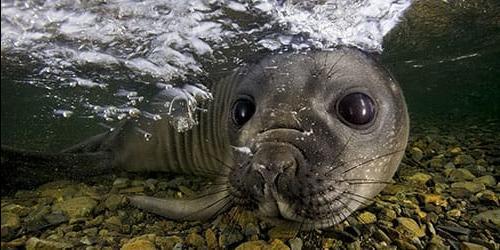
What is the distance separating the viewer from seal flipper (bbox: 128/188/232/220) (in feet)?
11.6

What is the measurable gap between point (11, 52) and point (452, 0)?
518 centimetres

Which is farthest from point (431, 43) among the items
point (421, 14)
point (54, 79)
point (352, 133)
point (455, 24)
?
point (54, 79)

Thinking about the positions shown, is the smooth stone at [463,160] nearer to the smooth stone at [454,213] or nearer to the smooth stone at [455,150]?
the smooth stone at [455,150]

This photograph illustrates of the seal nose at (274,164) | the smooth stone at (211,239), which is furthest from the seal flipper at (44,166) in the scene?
the seal nose at (274,164)

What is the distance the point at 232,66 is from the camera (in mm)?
5305

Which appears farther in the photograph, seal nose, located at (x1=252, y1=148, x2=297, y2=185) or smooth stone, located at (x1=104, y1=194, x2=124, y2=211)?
smooth stone, located at (x1=104, y1=194, x2=124, y2=211)

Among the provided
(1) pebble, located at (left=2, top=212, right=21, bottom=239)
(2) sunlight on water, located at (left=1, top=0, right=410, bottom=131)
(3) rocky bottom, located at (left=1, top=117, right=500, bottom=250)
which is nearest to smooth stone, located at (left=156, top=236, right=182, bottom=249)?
(3) rocky bottom, located at (left=1, top=117, right=500, bottom=250)

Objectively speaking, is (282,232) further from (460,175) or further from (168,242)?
(460,175)

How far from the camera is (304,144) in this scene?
297cm

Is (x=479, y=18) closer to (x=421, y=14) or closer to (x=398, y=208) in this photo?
(x=421, y=14)

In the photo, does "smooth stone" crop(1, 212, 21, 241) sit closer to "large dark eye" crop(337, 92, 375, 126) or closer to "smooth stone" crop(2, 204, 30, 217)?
"smooth stone" crop(2, 204, 30, 217)

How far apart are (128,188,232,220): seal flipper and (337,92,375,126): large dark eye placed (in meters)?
1.08

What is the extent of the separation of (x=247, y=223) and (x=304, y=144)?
2.69 ft

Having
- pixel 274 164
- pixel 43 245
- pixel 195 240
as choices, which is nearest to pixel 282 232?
pixel 195 240
